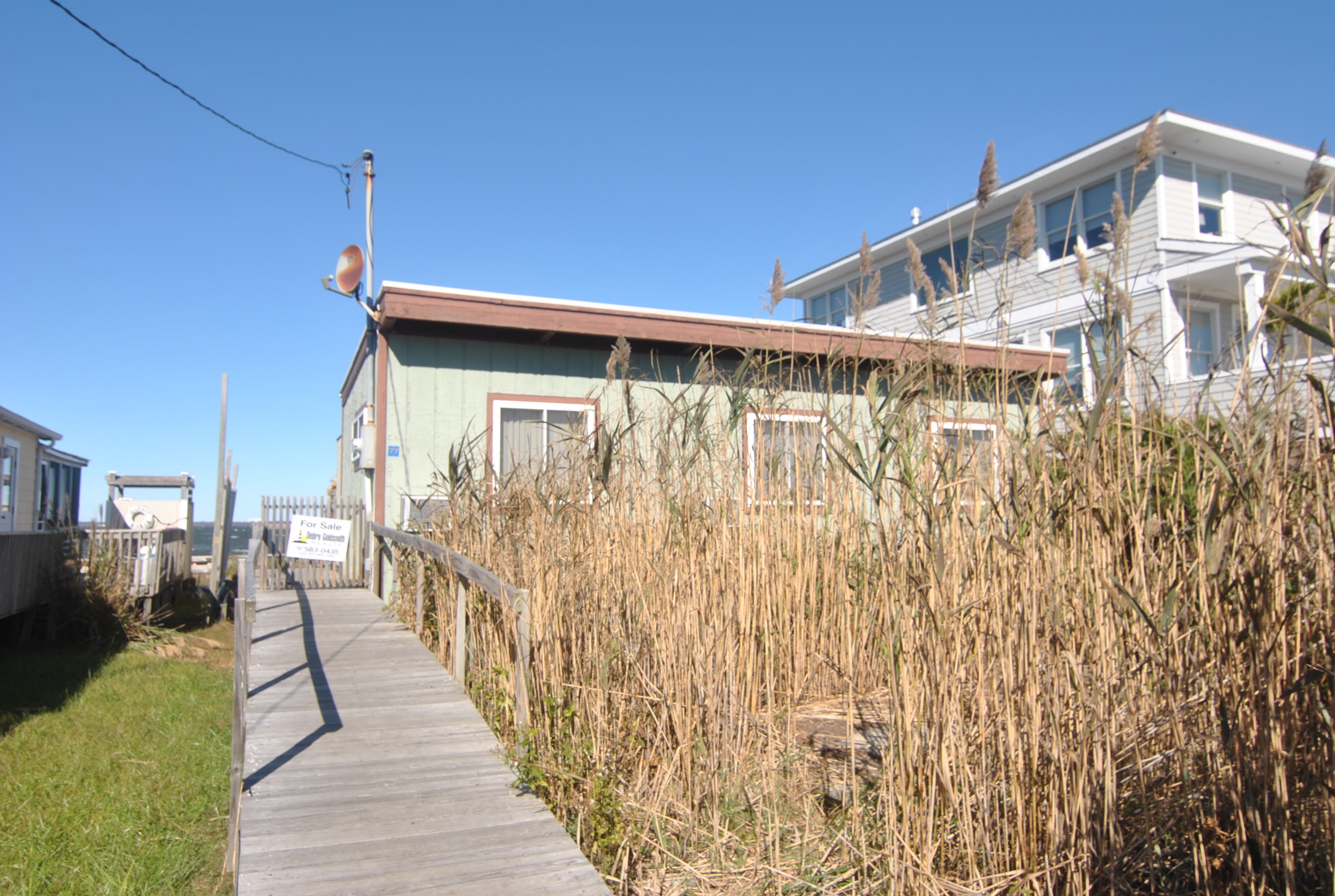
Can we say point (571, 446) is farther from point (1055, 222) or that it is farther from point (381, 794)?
point (1055, 222)

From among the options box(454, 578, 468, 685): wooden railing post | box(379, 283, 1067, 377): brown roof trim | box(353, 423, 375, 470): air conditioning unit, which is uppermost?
box(379, 283, 1067, 377): brown roof trim

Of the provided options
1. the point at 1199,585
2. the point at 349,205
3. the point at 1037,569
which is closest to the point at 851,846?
the point at 1037,569

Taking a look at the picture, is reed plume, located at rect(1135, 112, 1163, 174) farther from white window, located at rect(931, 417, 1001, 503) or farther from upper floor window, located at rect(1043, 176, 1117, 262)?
upper floor window, located at rect(1043, 176, 1117, 262)

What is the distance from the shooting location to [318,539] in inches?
337

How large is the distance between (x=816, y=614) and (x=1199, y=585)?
199cm

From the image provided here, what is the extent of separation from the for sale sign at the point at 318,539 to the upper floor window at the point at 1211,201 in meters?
13.6

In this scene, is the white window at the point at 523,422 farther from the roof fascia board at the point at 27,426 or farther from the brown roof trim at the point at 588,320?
the roof fascia board at the point at 27,426

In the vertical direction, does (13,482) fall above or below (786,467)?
above

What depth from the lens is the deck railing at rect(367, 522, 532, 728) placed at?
12.5ft

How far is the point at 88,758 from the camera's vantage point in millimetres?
5316

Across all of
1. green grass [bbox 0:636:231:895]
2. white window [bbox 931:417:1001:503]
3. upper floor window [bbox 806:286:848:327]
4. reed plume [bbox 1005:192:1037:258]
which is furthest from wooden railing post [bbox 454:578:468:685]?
upper floor window [bbox 806:286:848:327]

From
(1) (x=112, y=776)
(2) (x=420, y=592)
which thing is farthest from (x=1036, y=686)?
(2) (x=420, y=592)

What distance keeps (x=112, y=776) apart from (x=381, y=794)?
8.30ft

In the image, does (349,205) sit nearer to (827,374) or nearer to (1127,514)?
(827,374)
